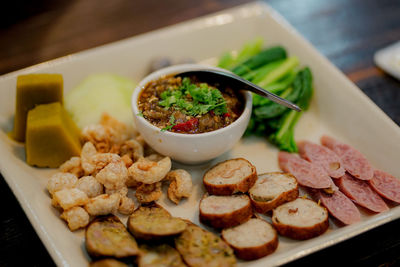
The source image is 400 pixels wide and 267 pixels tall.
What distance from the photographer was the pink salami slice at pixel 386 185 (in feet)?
9.95

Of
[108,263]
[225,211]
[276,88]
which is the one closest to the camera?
[108,263]

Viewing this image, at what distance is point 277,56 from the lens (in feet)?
14.2

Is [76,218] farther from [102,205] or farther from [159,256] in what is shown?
[159,256]

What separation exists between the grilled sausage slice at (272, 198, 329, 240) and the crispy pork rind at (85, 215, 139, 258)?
1026 mm

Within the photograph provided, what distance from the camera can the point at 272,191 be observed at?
9.93ft

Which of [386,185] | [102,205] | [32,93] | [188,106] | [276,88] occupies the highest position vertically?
[188,106]

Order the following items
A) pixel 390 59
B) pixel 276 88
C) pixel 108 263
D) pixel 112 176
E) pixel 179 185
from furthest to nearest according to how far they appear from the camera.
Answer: pixel 390 59
pixel 276 88
pixel 179 185
pixel 112 176
pixel 108 263

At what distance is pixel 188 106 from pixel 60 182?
1149 millimetres

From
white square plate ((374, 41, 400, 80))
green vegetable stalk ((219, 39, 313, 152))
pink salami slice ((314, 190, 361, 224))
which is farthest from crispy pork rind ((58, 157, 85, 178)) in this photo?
white square plate ((374, 41, 400, 80))

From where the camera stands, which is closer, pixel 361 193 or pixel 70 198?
pixel 70 198

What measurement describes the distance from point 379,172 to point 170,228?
179 centimetres

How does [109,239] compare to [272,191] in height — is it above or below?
below

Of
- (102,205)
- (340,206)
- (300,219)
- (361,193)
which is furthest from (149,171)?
(361,193)

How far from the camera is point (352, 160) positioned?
338 centimetres
